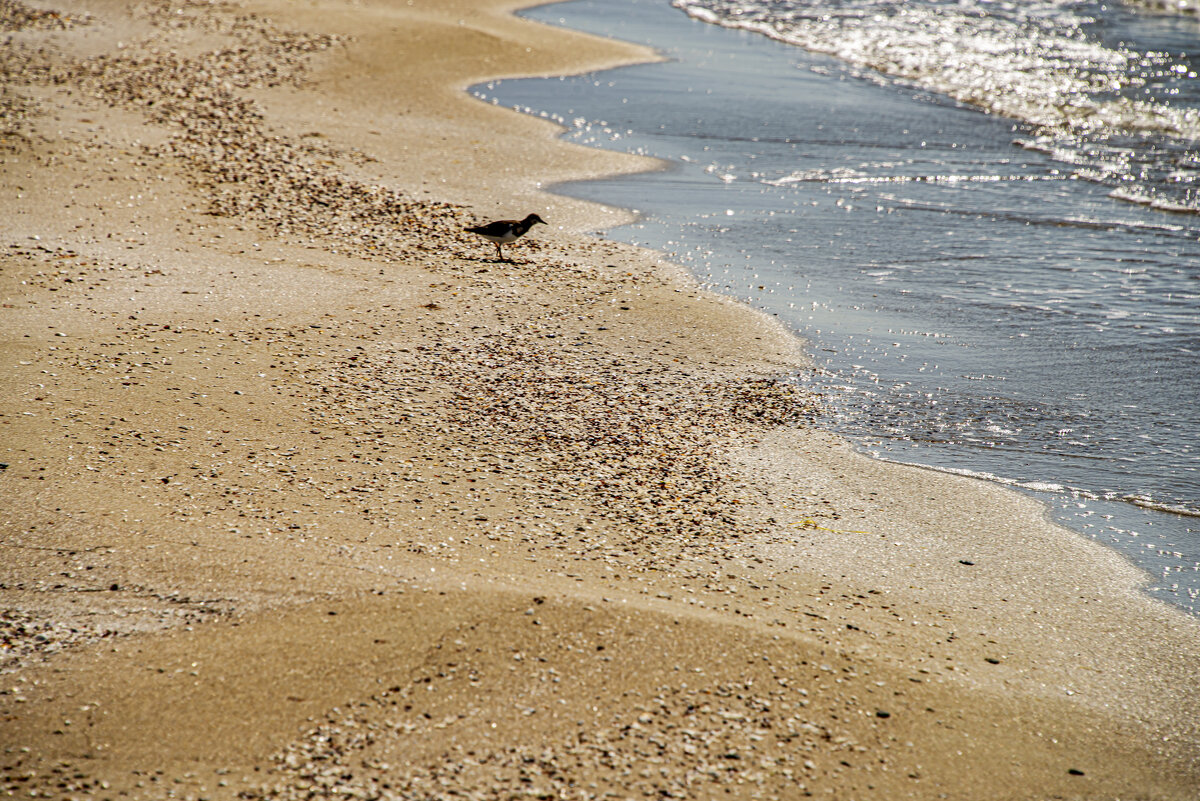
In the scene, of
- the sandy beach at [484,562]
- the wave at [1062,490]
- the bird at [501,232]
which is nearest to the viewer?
the sandy beach at [484,562]

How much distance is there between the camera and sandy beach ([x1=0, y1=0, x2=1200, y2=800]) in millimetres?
4398

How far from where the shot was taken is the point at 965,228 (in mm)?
12594

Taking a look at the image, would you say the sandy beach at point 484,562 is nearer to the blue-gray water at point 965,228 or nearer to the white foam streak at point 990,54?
the blue-gray water at point 965,228

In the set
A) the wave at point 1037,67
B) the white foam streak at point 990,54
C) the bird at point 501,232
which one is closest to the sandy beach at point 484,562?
the bird at point 501,232

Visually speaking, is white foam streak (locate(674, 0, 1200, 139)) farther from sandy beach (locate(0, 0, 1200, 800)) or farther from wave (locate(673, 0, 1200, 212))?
sandy beach (locate(0, 0, 1200, 800))

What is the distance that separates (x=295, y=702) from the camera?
449 centimetres

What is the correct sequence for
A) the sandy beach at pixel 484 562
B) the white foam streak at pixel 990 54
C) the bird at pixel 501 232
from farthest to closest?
the white foam streak at pixel 990 54
the bird at pixel 501 232
the sandy beach at pixel 484 562

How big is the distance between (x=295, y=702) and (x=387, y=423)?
2735 millimetres

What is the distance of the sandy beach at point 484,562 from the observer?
4398 millimetres

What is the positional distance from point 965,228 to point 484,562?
9.20 m

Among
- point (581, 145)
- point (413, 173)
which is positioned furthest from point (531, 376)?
point (581, 145)

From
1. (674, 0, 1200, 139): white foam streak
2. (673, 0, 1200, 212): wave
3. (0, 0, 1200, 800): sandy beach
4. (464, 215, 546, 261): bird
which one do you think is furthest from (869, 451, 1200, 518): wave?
(674, 0, 1200, 139): white foam streak

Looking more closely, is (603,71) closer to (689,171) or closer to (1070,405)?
(689,171)

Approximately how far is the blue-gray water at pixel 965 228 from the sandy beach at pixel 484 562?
0.74 metres
